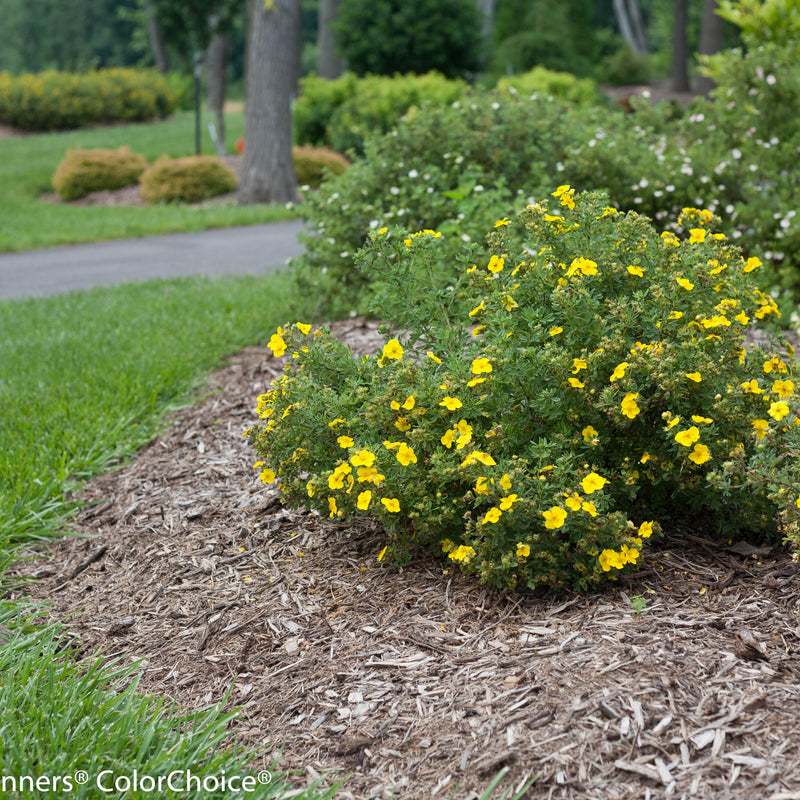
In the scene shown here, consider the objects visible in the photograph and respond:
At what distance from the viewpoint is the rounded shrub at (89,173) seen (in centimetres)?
1512

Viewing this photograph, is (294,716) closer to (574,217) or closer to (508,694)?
(508,694)

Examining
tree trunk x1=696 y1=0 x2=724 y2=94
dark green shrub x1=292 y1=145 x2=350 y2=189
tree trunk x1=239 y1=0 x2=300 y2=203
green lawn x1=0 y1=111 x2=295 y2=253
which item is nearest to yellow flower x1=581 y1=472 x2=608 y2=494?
green lawn x1=0 y1=111 x2=295 y2=253

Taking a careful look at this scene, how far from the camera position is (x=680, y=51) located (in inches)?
1061

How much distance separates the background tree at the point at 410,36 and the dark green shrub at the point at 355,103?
1.56 meters

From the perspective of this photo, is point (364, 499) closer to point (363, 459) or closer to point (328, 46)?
point (363, 459)

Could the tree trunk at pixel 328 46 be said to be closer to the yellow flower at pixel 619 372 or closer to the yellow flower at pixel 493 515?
the yellow flower at pixel 619 372

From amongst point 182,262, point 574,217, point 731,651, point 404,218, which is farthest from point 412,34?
point 731,651

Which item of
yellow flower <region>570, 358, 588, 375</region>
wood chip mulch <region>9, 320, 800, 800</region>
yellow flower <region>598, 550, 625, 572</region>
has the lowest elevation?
wood chip mulch <region>9, 320, 800, 800</region>

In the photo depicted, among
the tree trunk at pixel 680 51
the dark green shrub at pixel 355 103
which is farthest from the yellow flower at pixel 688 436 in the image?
the tree trunk at pixel 680 51

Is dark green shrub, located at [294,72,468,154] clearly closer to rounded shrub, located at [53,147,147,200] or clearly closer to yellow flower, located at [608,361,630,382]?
rounded shrub, located at [53,147,147,200]

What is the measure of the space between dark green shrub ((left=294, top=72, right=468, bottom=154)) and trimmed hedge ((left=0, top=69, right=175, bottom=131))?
27.2ft

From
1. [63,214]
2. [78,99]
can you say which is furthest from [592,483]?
[78,99]

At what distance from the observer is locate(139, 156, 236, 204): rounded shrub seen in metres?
14.4

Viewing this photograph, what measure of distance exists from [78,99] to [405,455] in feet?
80.6
